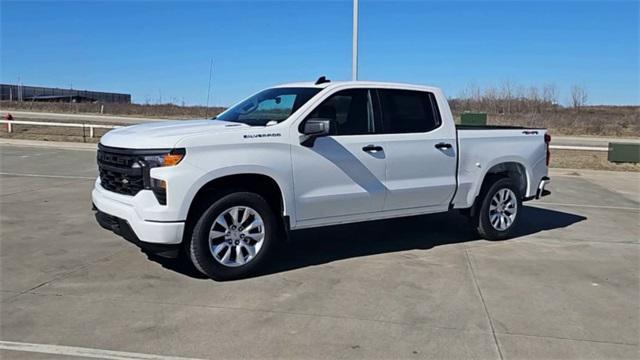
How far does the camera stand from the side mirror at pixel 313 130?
557cm

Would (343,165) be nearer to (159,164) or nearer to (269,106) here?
(269,106)

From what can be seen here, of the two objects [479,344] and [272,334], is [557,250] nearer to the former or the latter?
[479,344]

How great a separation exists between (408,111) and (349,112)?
0.85 m

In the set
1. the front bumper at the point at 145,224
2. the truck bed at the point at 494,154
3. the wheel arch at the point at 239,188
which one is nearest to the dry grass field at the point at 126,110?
the truck bed at the point at 494,154

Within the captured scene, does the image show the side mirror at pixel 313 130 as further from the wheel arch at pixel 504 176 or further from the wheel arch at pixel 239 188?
the wheel arch at pixel 504 176

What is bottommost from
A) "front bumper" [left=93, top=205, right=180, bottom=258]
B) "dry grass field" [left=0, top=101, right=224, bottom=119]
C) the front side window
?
"front bumper" [left=93, top=205, right=180, bottom=258]

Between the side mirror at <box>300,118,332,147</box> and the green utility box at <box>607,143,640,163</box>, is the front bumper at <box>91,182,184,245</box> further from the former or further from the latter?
the green utility box at <box>607,143,640,163</box>

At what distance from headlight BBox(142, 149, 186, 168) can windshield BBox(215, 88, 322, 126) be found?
3.55 feet

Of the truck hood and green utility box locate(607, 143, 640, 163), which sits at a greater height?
the truck hood

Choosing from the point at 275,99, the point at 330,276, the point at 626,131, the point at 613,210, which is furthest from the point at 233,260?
the point at 626,131

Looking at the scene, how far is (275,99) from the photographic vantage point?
6477 millimetres

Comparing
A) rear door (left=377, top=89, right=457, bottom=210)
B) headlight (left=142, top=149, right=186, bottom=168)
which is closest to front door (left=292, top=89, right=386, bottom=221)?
rear door (left=377, top=89, right=457, bottom=210)

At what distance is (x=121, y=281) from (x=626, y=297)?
477cm

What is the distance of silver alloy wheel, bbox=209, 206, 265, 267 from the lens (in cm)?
541
